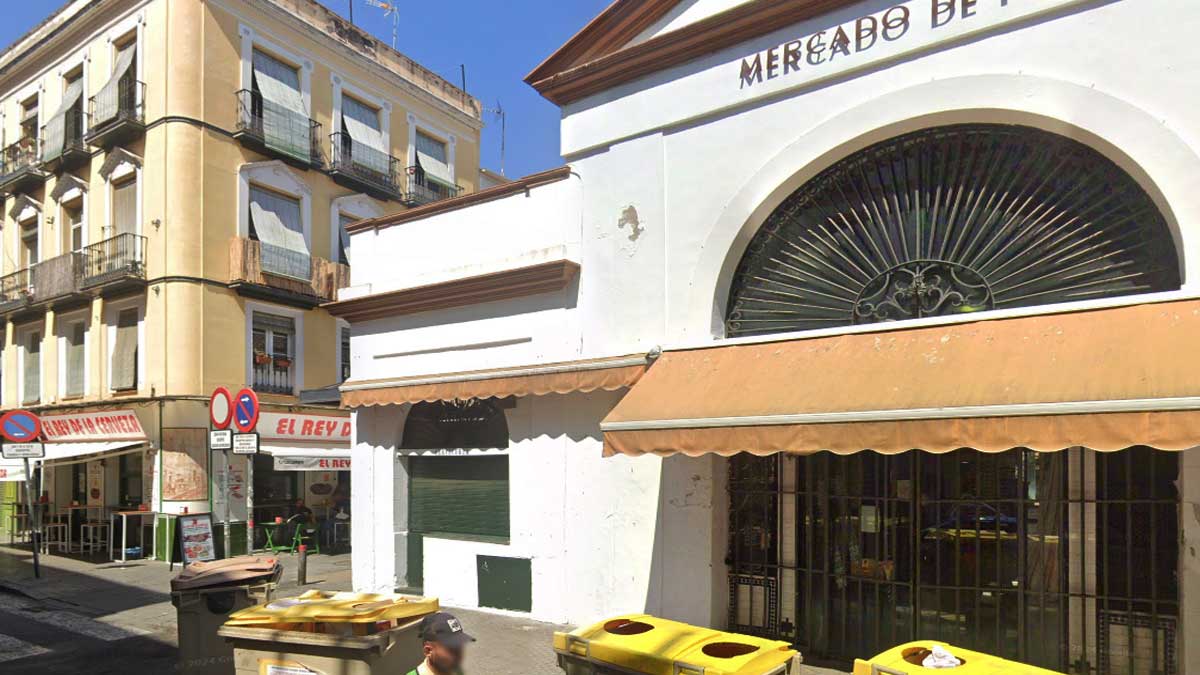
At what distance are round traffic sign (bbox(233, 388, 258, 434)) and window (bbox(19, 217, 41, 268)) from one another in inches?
550

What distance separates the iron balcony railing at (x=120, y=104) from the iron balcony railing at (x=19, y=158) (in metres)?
3.18

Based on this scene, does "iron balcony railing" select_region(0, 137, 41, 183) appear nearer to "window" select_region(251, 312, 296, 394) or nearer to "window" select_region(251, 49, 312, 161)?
"window" select_region(251, 49, 312, 161)

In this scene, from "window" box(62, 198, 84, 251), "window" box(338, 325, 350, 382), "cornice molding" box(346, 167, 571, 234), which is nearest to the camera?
"cornice molding" box(346, 167, 571, 234)

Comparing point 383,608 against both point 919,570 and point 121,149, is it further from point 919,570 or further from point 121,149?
point 121,149

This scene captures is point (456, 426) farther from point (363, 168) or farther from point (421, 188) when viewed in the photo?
point (421, 188)

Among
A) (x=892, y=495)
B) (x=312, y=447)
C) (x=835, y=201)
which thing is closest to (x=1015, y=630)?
(x=892, y=495)

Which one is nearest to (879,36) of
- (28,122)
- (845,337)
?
(845,337)

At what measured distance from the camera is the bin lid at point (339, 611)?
17.2ft

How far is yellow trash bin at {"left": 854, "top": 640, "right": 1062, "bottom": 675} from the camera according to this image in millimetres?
3914

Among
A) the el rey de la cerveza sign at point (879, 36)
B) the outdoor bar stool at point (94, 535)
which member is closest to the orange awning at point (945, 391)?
the el rey de la cerveza sign at point (879, 36)

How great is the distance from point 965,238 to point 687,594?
4174mm

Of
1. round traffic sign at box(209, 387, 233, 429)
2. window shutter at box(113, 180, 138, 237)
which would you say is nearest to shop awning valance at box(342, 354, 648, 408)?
round traffic sign at box(209, 387, 233, 429)

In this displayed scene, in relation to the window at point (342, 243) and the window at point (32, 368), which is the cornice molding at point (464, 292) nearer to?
the window at point (342, 243)

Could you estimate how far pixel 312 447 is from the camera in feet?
58.0
